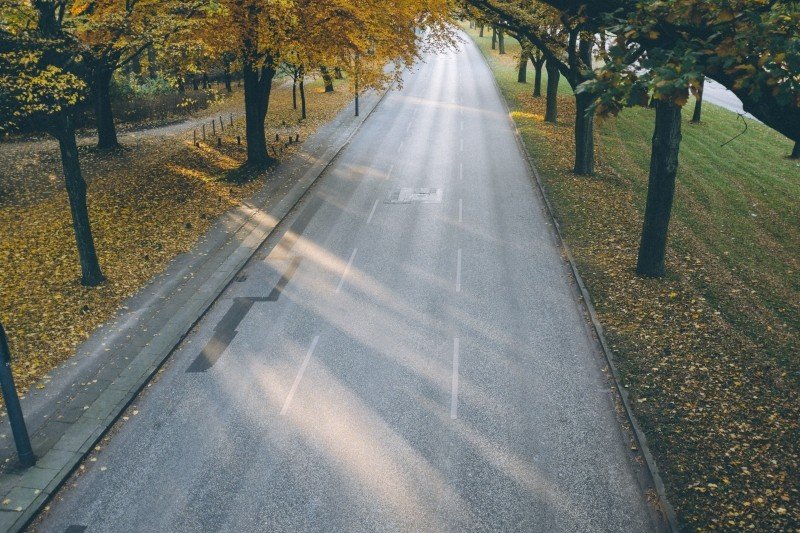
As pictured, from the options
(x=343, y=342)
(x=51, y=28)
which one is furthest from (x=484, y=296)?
(x=51, y=28)

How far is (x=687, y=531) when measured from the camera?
7656mm

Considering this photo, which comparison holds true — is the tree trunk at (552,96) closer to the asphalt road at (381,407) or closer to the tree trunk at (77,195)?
the asphalt road at (381,407)

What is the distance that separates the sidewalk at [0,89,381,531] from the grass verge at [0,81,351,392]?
18.3 inches

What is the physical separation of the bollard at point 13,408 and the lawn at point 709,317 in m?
8.96

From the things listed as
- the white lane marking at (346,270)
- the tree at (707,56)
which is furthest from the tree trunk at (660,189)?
the white lane marking at (346,270)

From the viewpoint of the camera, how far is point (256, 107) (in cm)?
2405

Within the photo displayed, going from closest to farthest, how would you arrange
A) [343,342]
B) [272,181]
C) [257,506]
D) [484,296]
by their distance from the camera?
[257,506]
[343,342]
[484,296]
[272,181]

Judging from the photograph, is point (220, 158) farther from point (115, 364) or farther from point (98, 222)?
point (115, 364)

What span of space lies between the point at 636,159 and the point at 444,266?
13904 millimetres

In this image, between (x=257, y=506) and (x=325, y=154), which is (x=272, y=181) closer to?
(x=325, y=154)

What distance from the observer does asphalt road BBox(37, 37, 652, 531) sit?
8.39 m

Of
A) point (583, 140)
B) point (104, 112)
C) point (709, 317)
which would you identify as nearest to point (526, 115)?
point (583, 140)

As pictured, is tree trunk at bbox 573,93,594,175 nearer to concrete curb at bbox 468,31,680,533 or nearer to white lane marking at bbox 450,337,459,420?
concrete curb at bbox 468,31,680,533

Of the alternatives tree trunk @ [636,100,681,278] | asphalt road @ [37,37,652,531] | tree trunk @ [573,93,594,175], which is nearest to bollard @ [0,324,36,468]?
asphalt road @ [37,37,652,531]
